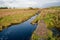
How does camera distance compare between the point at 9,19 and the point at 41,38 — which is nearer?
the point at 41,38

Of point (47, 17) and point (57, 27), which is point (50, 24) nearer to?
point (57, 27)

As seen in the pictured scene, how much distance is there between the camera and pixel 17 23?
17031mm

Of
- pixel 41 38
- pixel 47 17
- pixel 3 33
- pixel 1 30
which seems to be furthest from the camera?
pixel 47 17

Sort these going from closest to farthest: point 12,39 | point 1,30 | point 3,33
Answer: point 12,39 → point 3,33 → point 1,30

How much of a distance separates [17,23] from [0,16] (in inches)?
108

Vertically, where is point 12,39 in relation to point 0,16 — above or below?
below

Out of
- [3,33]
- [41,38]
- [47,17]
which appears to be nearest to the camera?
[41,38]

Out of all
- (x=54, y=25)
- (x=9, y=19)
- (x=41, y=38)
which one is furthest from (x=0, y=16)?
(x=41, y=38)

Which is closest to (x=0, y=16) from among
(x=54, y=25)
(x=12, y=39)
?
(x=12, y=39)

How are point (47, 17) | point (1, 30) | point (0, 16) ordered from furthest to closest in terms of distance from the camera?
point (47, 17) < point (0, 16) < point (1, 30)

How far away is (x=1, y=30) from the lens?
13562 millimetres

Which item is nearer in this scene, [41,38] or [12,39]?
[41,38]

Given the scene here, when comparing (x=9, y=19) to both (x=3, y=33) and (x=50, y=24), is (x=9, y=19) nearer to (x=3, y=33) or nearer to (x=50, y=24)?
(x=3, y=33)

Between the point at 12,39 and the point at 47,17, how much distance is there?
6.50 metres
